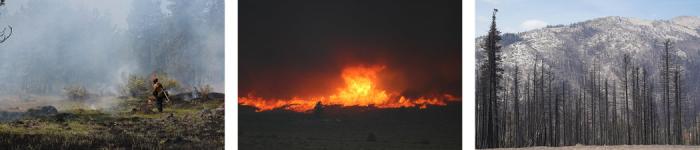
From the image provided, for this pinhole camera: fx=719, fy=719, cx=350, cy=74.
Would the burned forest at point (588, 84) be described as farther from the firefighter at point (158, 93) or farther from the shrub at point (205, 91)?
the firefighter at point (158, 93)

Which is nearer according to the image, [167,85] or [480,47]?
[167,85]

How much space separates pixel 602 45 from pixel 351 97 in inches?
137

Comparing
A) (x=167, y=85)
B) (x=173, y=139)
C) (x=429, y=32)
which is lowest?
(x=173, y=139)

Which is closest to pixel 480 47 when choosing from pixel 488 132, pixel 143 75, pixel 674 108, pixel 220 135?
pixel 488 132

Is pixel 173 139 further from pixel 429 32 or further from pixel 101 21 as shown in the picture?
pixel 429 32

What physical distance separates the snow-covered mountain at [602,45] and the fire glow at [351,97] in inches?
64.9

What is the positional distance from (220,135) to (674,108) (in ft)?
19.6

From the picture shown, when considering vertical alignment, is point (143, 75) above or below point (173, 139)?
above

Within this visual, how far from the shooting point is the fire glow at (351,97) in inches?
327

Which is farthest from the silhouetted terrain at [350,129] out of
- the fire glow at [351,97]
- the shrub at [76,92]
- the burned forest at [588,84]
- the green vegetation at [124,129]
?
the shrub at [76,92]

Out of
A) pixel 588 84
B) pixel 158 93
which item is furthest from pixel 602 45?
pixel 158 93

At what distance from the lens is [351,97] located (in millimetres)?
8352

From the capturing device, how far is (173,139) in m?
8.10

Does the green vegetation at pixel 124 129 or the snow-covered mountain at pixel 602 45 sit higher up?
the snow-covered mountain at pixel 602 45
